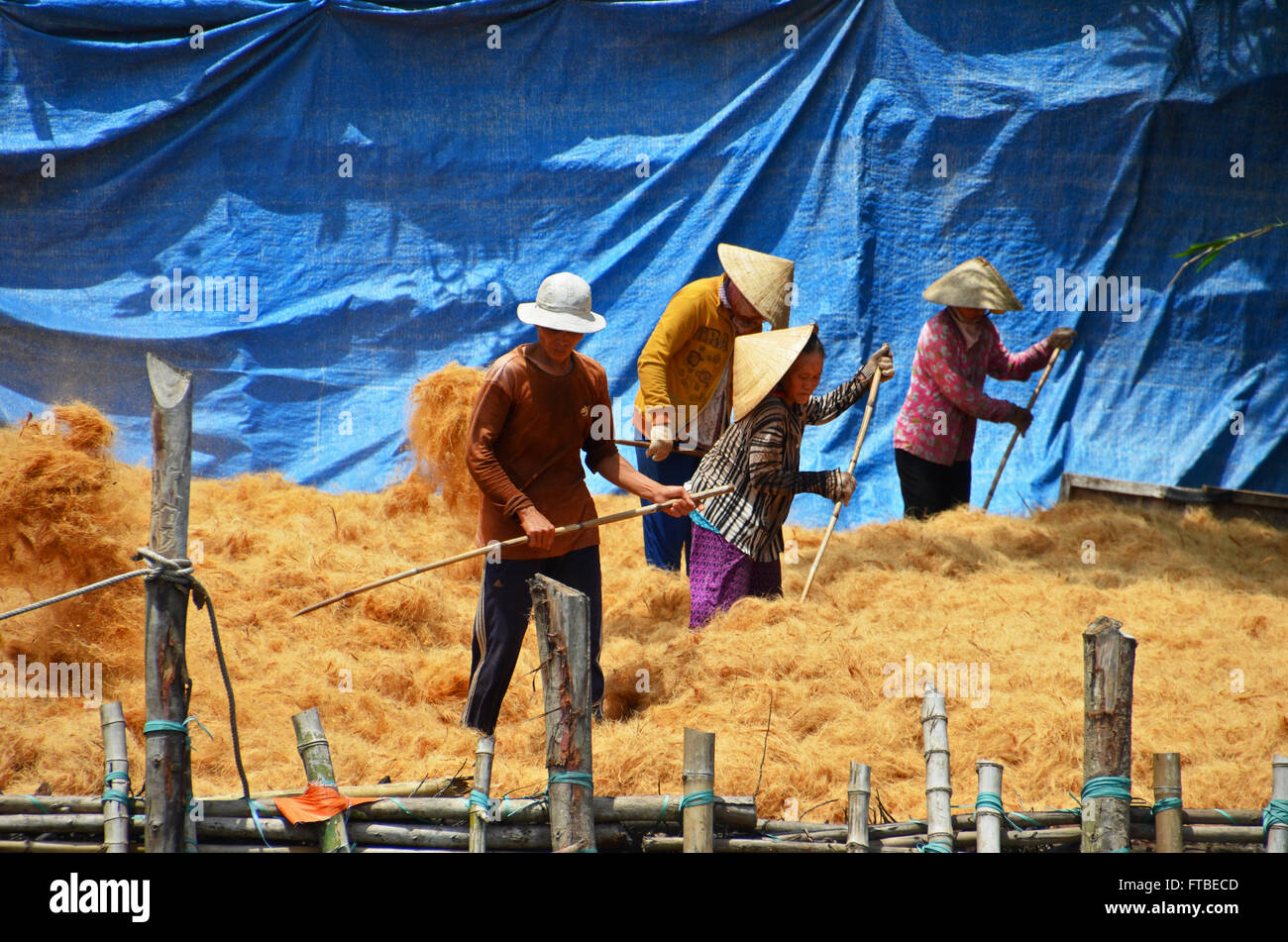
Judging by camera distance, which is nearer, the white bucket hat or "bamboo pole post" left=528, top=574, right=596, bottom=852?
"bamboo pole post" left=528, top=574, right=596, bottom=852

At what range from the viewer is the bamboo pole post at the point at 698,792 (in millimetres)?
3395

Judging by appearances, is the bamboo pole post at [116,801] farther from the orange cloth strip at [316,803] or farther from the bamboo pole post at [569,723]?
the bamboo pole post at [569,723]

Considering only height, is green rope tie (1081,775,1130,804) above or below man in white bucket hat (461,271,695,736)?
below

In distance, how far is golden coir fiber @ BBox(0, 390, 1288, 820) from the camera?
14.4 feet

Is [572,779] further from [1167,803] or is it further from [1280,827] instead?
[1280,827]

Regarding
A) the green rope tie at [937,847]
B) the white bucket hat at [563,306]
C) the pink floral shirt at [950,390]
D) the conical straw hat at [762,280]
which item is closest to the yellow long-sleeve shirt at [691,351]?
the conical straw hat at [762,280]

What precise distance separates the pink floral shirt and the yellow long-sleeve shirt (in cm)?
123

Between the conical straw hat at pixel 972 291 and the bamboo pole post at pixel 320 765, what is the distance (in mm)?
3939

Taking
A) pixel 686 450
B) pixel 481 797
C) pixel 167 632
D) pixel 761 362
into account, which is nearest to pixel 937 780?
pixel 481 797

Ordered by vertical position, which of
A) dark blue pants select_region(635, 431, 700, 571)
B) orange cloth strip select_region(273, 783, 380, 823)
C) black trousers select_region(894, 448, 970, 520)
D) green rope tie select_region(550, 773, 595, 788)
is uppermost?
black trousers select_region(894, 448, 970, 520)

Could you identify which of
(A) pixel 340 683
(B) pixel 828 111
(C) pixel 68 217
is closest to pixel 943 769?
(A) pixel 340 683

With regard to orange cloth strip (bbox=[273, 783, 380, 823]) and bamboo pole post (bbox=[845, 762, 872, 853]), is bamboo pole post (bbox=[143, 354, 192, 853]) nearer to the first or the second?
orange cloth strip (bbox=[273, 783, 380, 823])

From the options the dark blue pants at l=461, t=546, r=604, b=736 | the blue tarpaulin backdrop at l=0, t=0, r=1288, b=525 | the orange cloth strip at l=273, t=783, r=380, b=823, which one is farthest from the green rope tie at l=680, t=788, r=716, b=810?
the blue tarpaulin backdrop at l=0, t=0, r=1288, b=525

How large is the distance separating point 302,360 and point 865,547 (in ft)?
12.8
